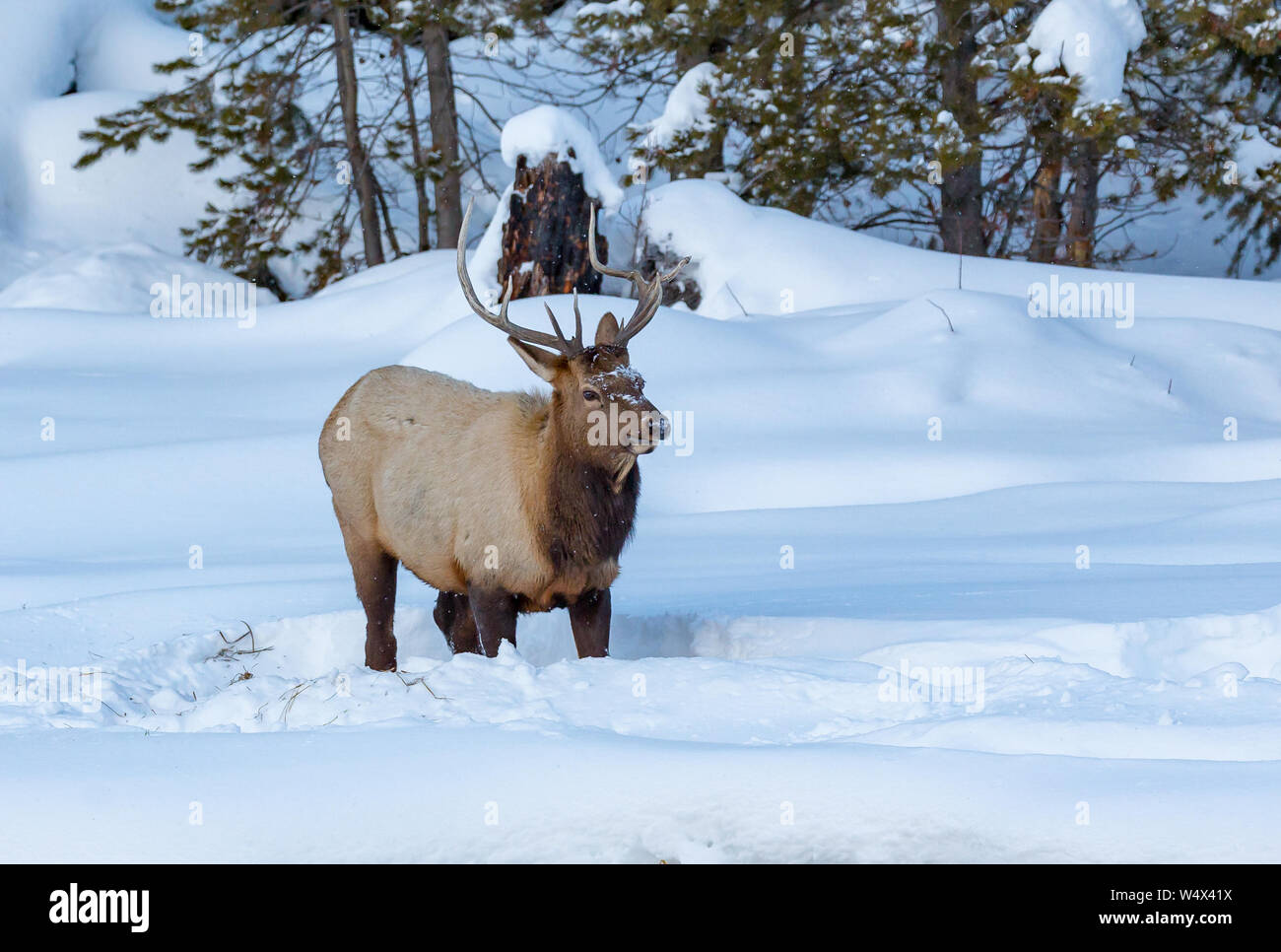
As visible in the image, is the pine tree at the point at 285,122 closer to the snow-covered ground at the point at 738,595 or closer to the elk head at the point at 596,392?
the snow-covered ground at the point at 738,595

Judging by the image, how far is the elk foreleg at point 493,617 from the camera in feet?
17.0

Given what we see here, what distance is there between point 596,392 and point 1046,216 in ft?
39.5

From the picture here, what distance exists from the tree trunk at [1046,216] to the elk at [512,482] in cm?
1082

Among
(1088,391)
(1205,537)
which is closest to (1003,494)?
(1205,537)

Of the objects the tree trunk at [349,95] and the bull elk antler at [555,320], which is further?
the tree trunk at [349,95]

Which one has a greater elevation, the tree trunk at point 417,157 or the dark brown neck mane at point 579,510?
the tree trunk at point 417,157

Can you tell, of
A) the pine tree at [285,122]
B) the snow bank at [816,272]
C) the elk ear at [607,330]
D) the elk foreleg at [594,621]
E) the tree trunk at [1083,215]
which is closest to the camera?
the elk foreleg at [594,621]

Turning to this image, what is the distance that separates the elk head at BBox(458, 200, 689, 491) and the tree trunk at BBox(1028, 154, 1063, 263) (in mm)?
10974

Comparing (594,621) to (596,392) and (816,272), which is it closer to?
(596,392)

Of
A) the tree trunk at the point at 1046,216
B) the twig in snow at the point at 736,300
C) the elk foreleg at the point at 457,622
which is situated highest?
the tree trunk at the point at 1046,216

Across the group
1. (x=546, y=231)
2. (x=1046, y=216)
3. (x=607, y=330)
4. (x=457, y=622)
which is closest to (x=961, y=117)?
(x=1046, y=216)

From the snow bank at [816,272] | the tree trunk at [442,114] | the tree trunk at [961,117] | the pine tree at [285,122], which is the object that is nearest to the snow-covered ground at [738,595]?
the snow bank at [816,272]

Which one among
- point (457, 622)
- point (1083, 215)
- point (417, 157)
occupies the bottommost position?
point (457, 622)

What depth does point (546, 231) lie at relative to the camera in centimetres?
1226
